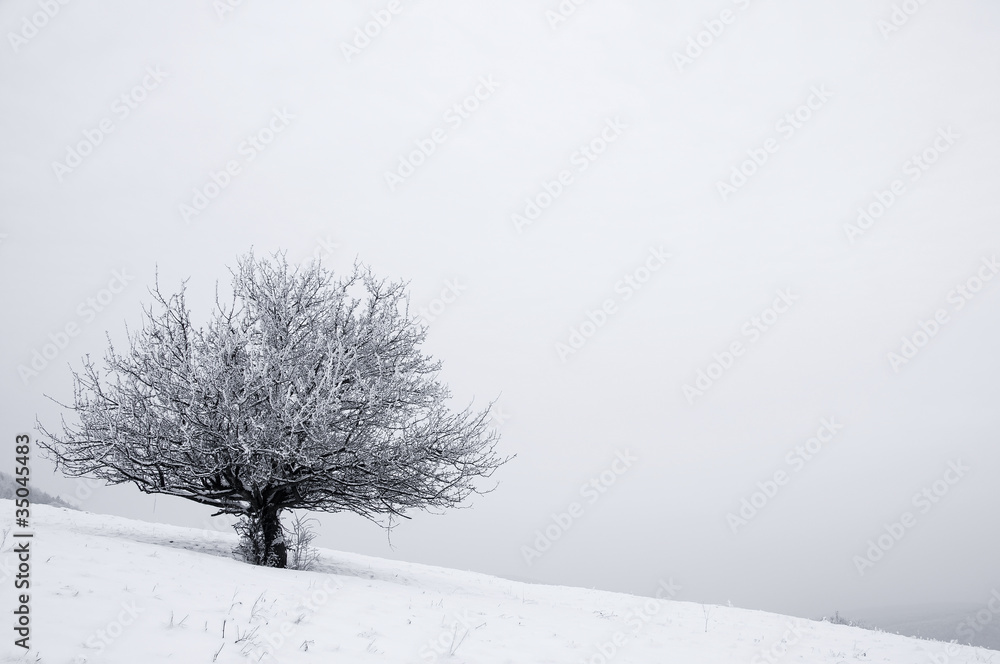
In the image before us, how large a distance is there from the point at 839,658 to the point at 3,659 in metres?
11.2

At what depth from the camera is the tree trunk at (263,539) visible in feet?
43.8

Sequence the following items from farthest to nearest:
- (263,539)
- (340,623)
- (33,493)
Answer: (33,493) < (263,539) < (340,623)

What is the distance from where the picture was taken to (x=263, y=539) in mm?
13531

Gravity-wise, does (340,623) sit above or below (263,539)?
below

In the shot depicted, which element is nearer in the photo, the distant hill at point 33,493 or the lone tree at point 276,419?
the lone tree at point 276,419

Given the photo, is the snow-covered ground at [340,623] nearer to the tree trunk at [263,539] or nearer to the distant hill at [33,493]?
the tree trunk at [263,539]

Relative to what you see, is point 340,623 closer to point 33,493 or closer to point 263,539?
point 263,539

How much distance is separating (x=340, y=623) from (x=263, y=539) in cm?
638

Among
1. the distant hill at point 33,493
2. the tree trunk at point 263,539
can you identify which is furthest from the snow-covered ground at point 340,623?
the distant hill at point 33,493

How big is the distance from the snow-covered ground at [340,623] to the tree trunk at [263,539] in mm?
894

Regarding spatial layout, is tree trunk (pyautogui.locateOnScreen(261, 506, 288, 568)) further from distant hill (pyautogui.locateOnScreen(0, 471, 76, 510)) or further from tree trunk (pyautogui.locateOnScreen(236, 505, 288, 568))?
distant hill (pyautogui.locateOnScreen(0, 471, 76, 510))

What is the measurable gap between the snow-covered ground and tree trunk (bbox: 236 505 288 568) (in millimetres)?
894

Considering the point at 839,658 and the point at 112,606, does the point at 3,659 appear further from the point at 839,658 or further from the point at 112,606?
the point at 839,658

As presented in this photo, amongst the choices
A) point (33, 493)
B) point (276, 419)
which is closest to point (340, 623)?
point (276, 419)
